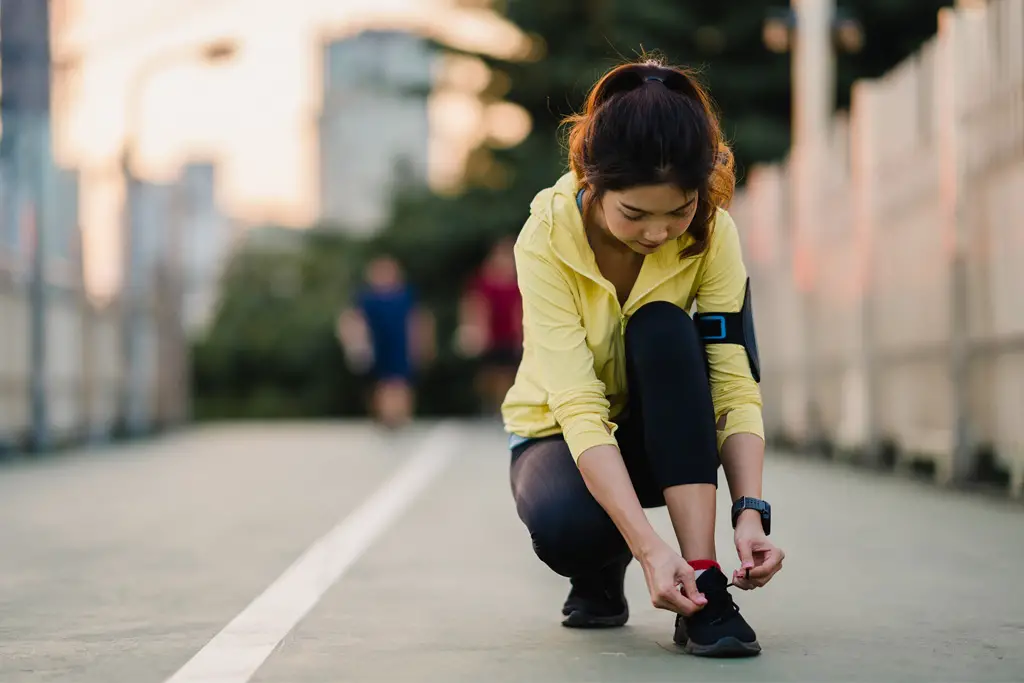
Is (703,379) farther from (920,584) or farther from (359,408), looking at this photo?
(359,408)

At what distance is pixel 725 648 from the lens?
4125mm

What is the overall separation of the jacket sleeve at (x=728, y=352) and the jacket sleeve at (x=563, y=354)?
29 cm

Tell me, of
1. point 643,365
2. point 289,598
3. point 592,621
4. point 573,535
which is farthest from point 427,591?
point 643,365

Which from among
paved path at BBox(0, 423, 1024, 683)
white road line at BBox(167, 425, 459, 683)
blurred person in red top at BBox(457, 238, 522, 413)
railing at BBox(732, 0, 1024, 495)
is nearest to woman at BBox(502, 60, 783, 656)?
paved path at BBox(0, 423, 1024, 683)

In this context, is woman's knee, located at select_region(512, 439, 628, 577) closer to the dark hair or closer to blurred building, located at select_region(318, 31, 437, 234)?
the dark hair

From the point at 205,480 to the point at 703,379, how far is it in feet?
26.3

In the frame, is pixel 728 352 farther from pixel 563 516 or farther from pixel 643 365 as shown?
pixel 563 516

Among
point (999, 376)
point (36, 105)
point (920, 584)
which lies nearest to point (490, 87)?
point (36, 105)

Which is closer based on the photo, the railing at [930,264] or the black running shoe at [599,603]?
the black running shoe at [599,603]

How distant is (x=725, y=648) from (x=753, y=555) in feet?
0.88

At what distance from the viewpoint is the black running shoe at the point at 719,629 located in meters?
4.09

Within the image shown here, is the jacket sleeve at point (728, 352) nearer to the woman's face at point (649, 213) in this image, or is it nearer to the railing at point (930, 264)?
the woman's face at point (649, 213)

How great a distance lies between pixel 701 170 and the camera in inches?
159

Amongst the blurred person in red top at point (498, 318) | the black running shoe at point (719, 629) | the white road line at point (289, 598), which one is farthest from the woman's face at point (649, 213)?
the blurred person in red top at point (498, 318)
